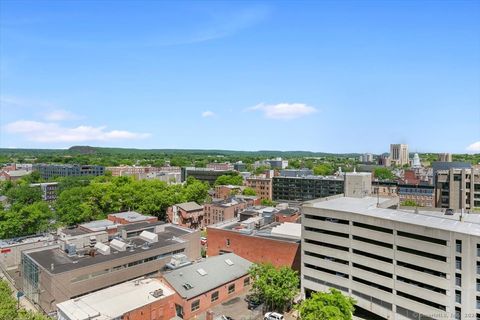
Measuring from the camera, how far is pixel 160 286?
4803cm

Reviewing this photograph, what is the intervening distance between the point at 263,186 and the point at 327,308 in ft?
384

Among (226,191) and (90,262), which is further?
(226,191)

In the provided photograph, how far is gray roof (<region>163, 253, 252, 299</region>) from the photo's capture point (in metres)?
47.9

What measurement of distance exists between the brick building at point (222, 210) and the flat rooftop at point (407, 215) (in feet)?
146

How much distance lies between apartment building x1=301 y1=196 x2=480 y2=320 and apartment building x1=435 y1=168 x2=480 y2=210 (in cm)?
5211

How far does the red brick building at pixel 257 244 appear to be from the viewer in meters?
60.0

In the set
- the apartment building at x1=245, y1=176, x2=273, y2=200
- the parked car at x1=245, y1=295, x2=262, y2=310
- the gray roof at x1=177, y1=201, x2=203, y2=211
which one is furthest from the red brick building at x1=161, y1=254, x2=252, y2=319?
the apartment building at x1=245, y1=176, x2=273, y2=200

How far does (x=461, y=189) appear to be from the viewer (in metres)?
96.8

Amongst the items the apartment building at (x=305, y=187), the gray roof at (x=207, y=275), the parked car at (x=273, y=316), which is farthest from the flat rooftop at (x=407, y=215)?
the apartment building at (x=305, y=187)

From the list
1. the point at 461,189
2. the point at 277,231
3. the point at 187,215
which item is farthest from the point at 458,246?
the point at 187,215

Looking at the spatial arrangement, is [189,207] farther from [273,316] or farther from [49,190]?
[49,190]

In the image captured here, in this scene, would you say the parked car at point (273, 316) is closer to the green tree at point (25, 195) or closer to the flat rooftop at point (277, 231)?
the flat rooftop at point (277, 231)

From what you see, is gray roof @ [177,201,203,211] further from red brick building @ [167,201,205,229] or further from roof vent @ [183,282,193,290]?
roof vent @ [183,282,193,290]

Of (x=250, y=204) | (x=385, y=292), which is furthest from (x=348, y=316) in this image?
(x=250, y=204)
